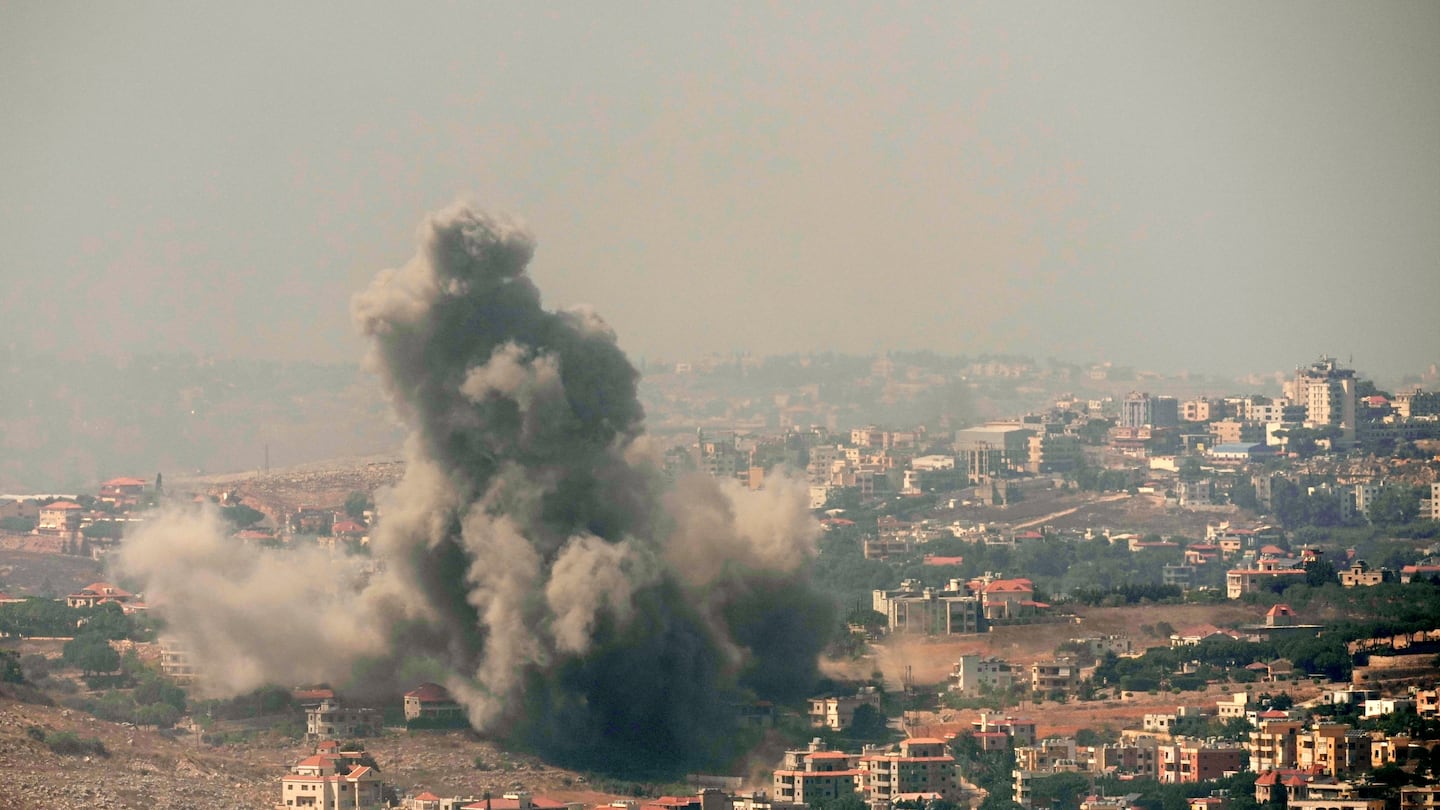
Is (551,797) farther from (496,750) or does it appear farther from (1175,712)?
(1175,712)

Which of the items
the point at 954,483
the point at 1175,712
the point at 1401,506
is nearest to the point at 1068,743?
the point at 1175,712

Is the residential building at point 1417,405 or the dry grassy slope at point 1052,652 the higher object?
the residential building at point 1417,405

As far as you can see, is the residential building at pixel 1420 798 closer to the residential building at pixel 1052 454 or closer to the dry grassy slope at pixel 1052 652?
the dry grassy slope at pixel 1052 652

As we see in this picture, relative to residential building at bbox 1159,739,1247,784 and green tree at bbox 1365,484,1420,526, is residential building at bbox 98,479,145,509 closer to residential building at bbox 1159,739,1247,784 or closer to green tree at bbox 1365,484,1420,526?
green tree at bbox 1365,484,1420,526

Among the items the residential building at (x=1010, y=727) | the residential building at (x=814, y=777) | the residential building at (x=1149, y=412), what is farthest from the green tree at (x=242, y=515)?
the residential building at (x=1149, y=412)

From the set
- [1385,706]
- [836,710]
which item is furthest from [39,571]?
[1385,706]
